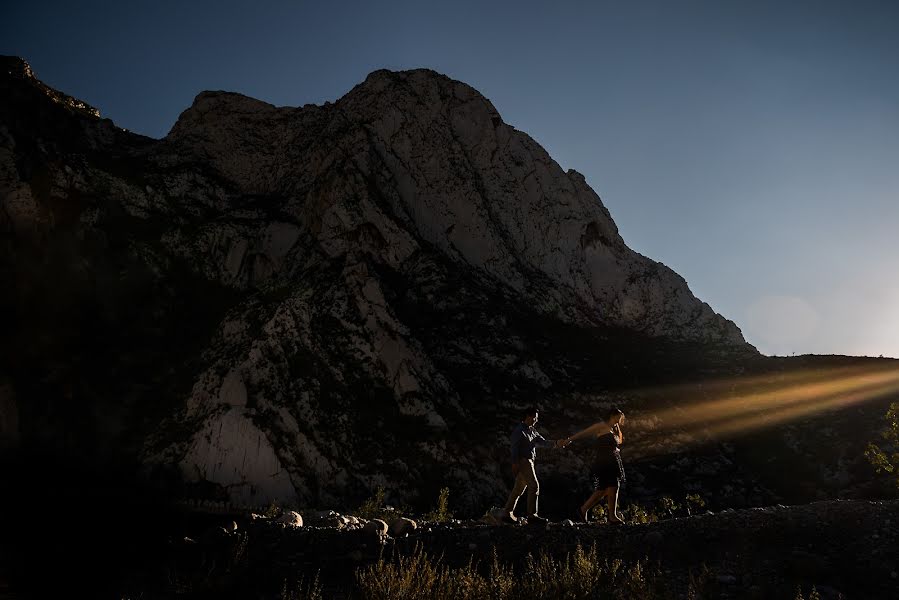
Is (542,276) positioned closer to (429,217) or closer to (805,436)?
(429,217)

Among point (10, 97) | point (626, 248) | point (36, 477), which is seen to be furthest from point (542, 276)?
point (10, 97)

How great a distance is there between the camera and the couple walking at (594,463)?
12.3 metres

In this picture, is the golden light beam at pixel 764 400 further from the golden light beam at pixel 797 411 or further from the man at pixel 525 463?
the man at pixel 525 463

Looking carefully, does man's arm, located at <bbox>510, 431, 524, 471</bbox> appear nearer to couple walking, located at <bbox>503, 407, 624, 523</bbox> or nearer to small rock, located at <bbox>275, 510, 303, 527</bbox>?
couple walking, located at <bbox>503, 407, 624, 523</bbox>

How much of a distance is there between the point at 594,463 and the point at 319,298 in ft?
69.6

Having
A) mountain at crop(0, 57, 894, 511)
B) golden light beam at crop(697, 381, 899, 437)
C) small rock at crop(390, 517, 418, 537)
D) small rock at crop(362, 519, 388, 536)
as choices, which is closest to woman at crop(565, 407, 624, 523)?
small rock at crop(390, 517, 418, 537)

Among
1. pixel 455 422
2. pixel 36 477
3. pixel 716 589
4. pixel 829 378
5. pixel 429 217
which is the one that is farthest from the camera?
pixel 429 217

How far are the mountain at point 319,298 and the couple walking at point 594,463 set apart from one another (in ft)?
40.0

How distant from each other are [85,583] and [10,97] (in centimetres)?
3513

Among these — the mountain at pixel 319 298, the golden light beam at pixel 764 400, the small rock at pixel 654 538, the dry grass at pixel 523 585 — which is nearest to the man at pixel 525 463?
the small rock at pixel 654 538

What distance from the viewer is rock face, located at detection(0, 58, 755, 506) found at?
25422 mm

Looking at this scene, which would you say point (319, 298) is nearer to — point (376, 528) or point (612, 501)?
point (376, 528)

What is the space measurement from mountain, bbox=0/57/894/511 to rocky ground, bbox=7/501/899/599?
40.3 ft

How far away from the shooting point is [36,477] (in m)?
21.8
